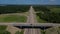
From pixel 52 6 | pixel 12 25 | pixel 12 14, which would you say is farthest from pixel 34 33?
pixel 52 6

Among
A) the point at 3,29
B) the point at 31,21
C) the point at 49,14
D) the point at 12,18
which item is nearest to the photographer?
the point at 3,29

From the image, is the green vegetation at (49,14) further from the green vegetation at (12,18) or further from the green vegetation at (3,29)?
the green vegetation at (3,29)

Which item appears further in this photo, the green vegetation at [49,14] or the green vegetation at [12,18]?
the green vegetation at [12,18]

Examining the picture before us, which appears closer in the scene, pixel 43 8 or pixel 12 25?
pixel 12 25

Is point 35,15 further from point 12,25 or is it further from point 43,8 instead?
point 12,25

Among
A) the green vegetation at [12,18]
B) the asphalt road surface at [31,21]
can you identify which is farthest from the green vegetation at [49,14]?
the green vegetation at [12,18]

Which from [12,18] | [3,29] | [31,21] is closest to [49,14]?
[31,21]

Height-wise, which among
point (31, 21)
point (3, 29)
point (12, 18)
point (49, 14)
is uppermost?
point (49, 14)

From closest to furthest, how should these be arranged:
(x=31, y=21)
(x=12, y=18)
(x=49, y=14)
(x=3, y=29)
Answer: (x=3, y=29), (x=31, y=21), (x=12, y=18), (x=49, y=14)

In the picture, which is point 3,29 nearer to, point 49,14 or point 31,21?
point 31,21
